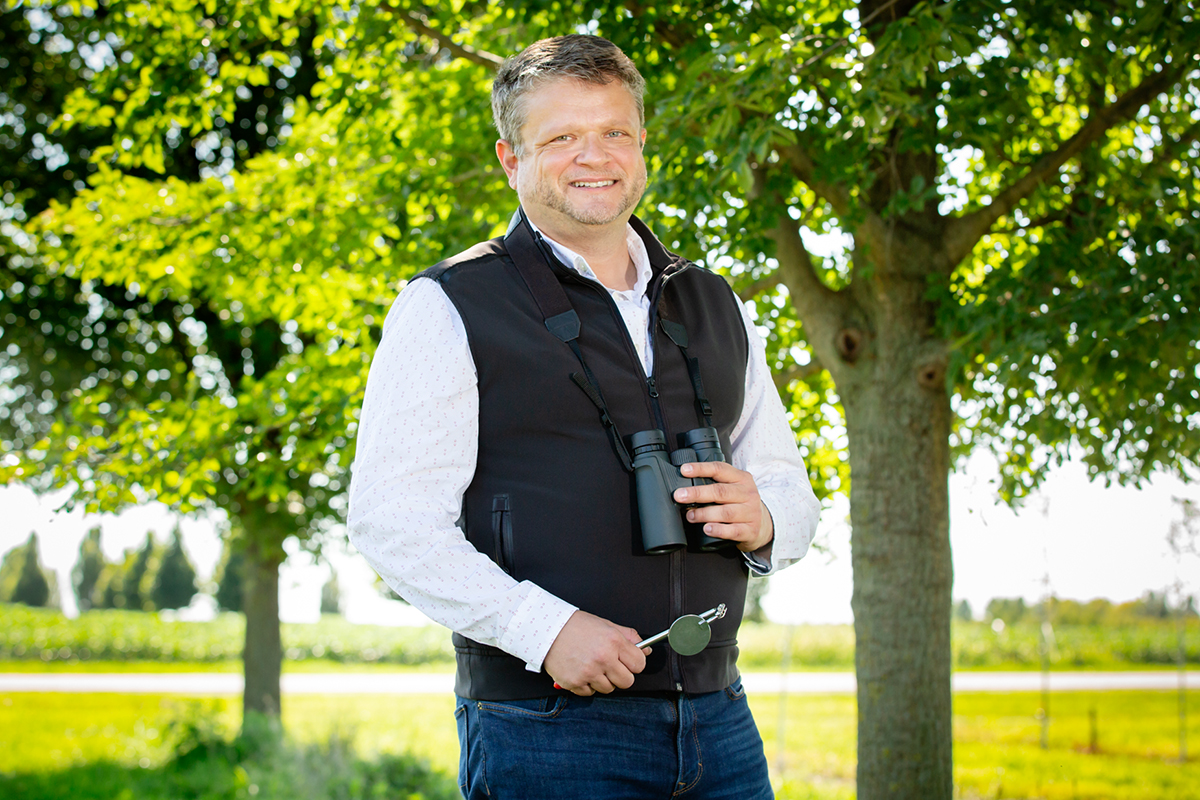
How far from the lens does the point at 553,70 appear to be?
5.87 feet

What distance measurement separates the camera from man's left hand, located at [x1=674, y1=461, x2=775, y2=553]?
1618 millimetres

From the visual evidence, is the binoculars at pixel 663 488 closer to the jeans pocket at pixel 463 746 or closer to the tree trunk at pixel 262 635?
the jeans pocket at pixel 463 746

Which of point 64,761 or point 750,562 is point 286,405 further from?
point 64,761

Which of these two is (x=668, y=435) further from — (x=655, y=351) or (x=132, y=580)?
(x=132, y=580)

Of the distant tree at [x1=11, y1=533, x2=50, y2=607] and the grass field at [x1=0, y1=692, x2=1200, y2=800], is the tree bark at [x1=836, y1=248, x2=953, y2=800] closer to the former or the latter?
the grass field at [x1=0, y1=692, x2=1200, y2=800]

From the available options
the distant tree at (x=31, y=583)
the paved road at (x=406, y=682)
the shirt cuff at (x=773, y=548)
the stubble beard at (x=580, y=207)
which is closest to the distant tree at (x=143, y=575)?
the distant tree at (x=31, y=583)

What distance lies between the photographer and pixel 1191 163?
16.4 ft

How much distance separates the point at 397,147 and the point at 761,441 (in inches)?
186

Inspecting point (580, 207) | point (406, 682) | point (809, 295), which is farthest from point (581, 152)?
point (406, 682)

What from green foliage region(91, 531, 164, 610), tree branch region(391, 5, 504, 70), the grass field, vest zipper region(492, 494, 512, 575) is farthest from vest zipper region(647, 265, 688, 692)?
green foliage region(91, 531, 164, 610)

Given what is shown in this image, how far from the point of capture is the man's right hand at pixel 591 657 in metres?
1.46

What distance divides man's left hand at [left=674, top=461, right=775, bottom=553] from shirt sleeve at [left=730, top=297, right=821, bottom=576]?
0.12 m

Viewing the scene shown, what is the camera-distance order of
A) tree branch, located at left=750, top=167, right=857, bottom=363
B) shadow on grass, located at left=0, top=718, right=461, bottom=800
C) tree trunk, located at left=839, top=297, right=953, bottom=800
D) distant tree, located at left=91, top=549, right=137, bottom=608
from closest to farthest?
1. tree trunk, located at left=839, top=297, right=953, bottom=800
2. tree branch, located at left=750, top=167, right=857, bottom=363
3. shadow on grass, located at left=0, top=718, right=461, bottom=800
4. distant tree, located at left=91, top=549, right=137, bottom=608

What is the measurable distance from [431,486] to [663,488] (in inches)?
14.8
